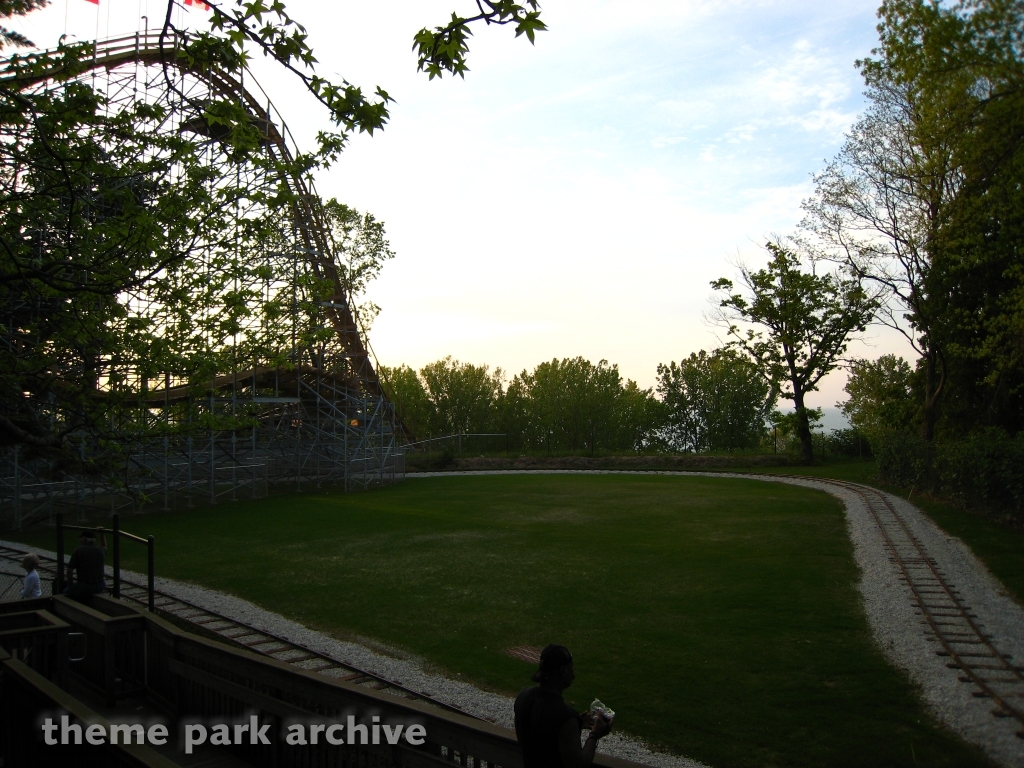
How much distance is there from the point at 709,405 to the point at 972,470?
2490 inches

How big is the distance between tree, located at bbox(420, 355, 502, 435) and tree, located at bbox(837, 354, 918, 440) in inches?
1413

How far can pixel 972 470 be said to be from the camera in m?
21.1

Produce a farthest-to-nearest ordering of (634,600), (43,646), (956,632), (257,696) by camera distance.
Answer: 1. (634,600)
2. (956,632)
3. (43,646)
4. (257,696)

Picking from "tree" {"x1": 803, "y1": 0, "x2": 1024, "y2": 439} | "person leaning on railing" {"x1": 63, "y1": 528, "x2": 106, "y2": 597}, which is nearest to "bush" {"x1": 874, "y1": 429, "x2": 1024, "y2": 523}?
"tree" {"x1": 803, "y1": 0, "x2": 1024, "y2": 439}

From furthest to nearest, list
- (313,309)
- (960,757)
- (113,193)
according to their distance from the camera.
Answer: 1. (313,309)
2. (113,193)
3. (960,757)

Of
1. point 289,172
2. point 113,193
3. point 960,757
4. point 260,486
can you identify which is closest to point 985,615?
point 960,757

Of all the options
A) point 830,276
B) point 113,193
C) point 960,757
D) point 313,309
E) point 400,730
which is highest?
point 830,276

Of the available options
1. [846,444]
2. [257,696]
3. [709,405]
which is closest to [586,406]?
[709,405]

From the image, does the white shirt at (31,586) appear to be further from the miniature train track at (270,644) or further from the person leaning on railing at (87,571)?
the person leaning on railing at (87,571)

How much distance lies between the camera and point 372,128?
20.4ft

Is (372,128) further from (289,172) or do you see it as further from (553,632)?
(553,632)

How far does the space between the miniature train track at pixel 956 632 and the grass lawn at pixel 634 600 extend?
872 mm

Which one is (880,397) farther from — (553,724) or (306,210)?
(553,724)

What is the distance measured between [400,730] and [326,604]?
855 cm
